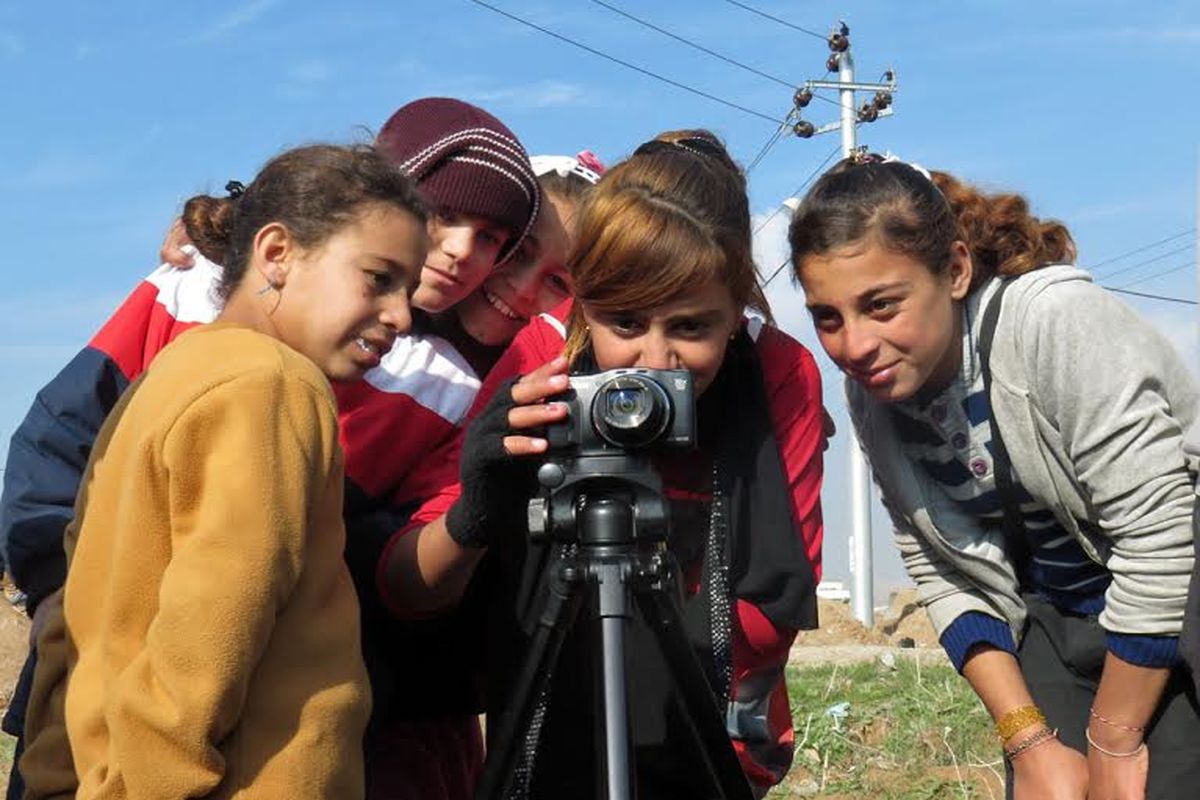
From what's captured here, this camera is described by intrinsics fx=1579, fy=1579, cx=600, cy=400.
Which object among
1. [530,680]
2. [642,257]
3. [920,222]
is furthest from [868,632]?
[530,680]

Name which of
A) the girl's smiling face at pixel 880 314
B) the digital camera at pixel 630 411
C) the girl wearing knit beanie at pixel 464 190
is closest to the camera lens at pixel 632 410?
the digital camera at pixel 630 411

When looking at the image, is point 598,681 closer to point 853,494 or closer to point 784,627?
point 784,627

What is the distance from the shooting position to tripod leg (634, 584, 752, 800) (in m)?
2.04

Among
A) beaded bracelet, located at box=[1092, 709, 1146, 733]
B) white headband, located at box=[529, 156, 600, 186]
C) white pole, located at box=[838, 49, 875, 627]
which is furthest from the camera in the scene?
white pole, located at box=[838, 49, 875, 627]

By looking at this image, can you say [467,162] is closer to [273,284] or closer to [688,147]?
[688,147]

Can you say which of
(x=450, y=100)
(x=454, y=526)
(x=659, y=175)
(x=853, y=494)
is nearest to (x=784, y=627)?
(x=454, y=526)

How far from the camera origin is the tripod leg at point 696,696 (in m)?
2.04

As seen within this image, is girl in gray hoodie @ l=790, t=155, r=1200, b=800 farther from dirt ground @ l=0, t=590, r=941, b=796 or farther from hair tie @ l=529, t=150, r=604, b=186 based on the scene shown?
dirt ground @ l=0, t=590, r=941, b=796

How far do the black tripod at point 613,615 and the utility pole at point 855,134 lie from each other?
14242 mm

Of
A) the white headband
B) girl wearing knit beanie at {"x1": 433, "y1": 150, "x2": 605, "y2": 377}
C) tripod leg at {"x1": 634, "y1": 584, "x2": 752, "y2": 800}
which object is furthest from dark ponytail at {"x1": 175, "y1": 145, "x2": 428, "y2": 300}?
the white headband

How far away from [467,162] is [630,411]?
895mm

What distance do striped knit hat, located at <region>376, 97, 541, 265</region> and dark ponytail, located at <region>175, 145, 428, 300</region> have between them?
0.41 meters

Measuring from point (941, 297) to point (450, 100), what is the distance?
0.99 m

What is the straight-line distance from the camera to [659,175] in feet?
7.69
